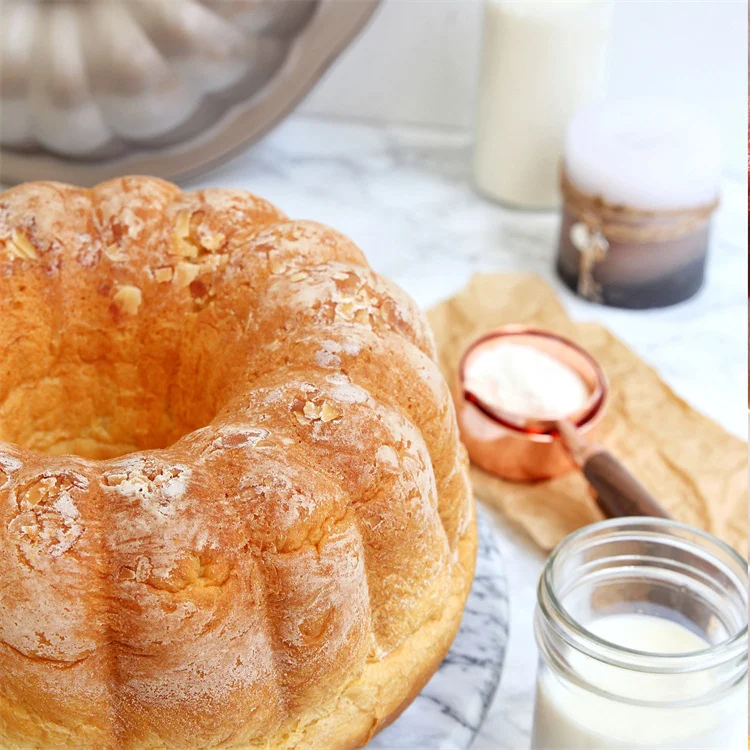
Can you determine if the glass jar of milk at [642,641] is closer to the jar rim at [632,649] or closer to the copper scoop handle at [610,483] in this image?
the jar rim at [632,649]

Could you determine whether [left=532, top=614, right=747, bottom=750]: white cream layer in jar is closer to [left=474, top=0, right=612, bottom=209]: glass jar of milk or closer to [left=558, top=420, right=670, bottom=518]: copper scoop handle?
[left=558, top=420, right=670, bottom=518]: copper scoop handle

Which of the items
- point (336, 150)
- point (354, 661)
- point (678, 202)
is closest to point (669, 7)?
point (678, 202)

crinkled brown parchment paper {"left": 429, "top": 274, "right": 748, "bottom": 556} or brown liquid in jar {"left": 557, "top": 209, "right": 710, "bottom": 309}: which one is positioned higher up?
brown liquid in jar {"left": 557, "top": 209, "right": 710, "bottom": 309}

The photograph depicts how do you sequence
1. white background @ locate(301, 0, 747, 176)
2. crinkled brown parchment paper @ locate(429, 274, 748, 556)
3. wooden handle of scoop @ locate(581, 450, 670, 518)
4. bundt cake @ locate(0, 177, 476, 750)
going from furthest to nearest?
white background @ locate(301, 0, 747, 176), crinkled brown parchment paper @ locate(429, 274, 748, 556), wooden handle of scoop @ locate(581, 450, 670, 518), bundt cake @ locate(0, 177, 476, 750)

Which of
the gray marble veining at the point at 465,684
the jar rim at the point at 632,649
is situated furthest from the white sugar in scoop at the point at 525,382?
the jar rim at the point at 632,649

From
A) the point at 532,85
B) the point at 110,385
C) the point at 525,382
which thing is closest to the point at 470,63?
the point at 532,85

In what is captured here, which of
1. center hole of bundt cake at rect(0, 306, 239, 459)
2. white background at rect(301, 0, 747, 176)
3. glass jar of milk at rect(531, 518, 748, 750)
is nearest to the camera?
glass jar of milk at rect(531, 518, 748, 750)

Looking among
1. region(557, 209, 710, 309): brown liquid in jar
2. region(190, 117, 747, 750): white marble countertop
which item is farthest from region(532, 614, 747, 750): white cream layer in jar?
region(557, 209, 710, 309): brown liquid in jar

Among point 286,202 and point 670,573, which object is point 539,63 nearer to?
point 286,202

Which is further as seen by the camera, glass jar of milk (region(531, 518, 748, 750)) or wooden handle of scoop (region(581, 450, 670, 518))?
wooden handle of scoop (region(581, 450, 670, 518))
